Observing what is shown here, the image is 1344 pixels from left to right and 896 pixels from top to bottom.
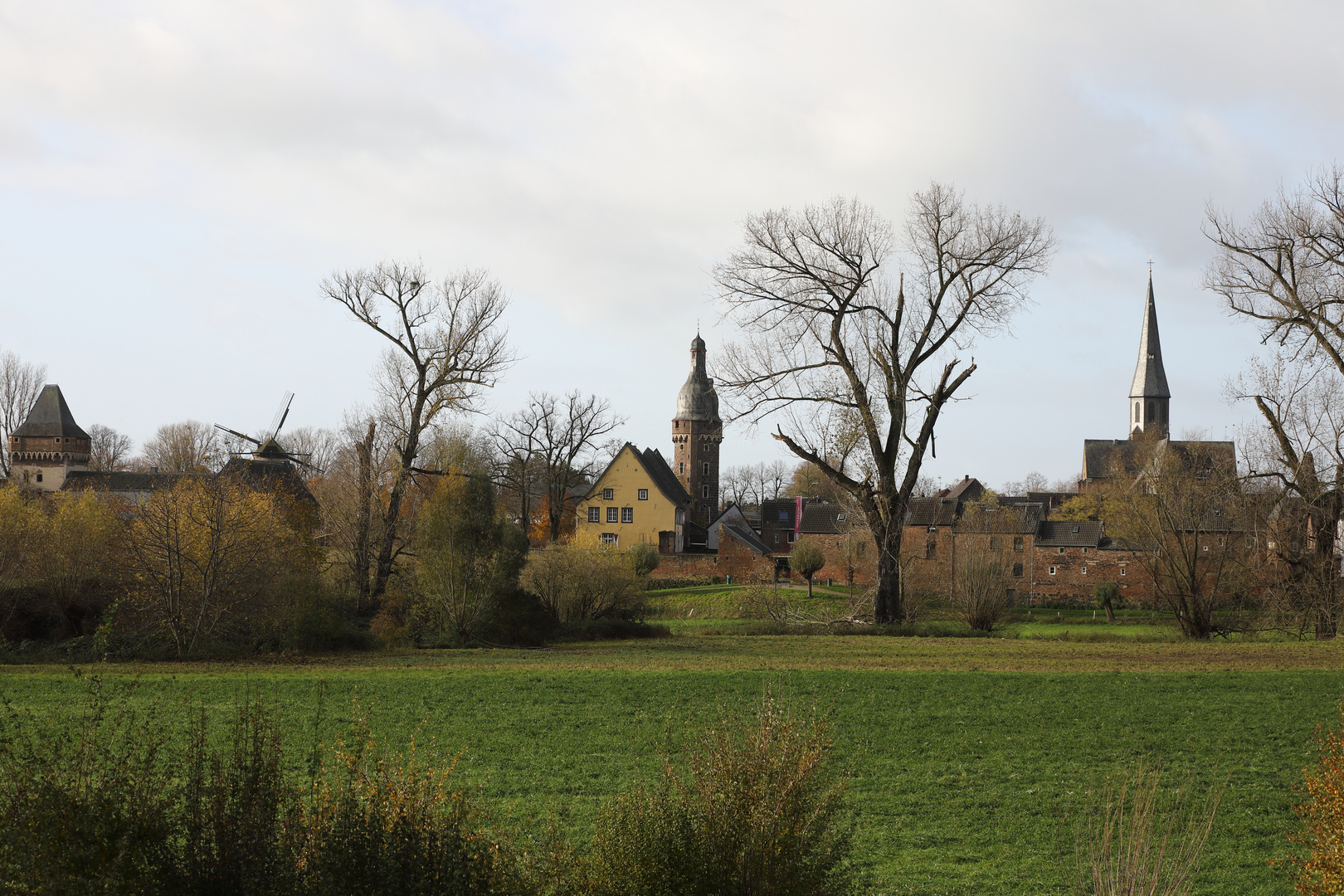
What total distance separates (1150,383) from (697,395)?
173 feet

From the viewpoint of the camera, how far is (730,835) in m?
5.16

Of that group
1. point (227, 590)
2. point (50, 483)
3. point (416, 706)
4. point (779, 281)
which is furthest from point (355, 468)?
point (50, 483)

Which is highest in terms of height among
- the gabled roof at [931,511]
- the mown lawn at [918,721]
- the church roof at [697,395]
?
the church roof at [697,395]

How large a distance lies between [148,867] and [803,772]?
307 cm

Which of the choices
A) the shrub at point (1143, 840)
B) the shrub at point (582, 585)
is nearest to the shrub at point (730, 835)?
the shrub at point (1143, 840)

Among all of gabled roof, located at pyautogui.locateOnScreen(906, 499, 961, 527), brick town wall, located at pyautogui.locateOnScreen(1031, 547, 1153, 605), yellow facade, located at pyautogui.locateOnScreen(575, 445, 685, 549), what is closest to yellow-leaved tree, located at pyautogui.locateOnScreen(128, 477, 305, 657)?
yellow facade, located at pyautogui.locateOnScreen(575, 445, 685, 549)

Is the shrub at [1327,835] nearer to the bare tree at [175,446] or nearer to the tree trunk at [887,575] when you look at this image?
the tree trunk at [887,575]

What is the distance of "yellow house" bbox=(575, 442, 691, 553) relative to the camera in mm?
70625

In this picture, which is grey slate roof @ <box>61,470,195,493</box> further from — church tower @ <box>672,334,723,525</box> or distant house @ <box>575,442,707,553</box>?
church tower @ <box>672,334,723,525</box>

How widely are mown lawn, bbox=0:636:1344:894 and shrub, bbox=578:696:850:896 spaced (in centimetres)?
94

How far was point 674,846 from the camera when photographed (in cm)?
516

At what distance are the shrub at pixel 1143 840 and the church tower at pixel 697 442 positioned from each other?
72525mm

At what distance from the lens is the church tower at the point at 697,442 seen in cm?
8281

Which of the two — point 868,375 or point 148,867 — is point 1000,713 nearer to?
point 148,867
